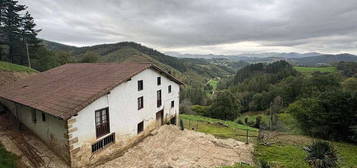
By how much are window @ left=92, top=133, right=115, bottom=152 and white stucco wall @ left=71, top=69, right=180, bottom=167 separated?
15.6 inches

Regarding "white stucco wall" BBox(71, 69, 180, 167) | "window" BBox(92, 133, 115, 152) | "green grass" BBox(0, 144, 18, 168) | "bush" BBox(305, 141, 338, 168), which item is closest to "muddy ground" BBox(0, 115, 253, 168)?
"green grass" BBox(0, 144, 18, 168)

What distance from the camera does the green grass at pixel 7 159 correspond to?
9.39 metres

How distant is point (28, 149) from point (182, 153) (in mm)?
10788

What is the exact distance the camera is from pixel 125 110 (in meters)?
13.8

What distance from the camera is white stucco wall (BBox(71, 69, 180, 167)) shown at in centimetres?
1061

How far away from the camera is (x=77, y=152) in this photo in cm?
1026

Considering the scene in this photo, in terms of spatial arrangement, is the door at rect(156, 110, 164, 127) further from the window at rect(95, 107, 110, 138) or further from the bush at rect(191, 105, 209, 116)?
the bush at rect(191, 105, 209, 116)

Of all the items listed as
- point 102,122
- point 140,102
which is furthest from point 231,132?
point 102,122

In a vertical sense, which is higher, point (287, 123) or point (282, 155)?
point (282, 155)

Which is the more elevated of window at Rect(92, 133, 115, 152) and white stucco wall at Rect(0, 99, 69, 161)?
white stucco wall at Rect(0, 99, 69, 161)

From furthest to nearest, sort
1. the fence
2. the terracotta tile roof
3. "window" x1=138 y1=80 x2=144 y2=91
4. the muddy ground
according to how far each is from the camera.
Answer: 1. the fence
2. "window" x1=138 y1=80 x2=144 y2=91
3. the muddy ground
4. the terracotta tile roof

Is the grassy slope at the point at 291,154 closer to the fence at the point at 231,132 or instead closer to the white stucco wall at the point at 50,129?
the fence at the point at 231,132

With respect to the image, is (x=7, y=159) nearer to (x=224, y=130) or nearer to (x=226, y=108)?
(x=224, y=130)

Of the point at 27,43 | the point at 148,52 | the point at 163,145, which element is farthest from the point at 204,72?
the point at 163,145
